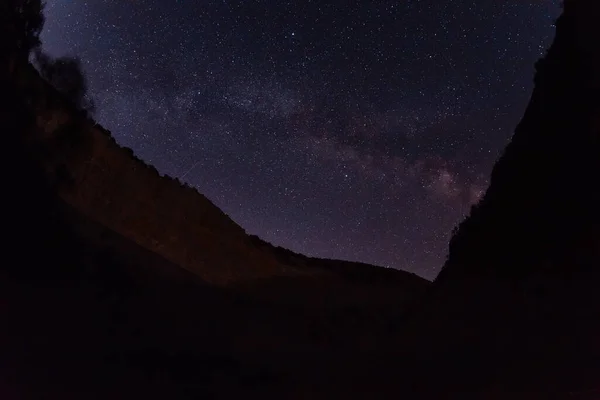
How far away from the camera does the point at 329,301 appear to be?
8227 millimetres

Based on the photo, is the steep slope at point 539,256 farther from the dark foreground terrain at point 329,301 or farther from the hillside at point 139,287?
the hillside at point 139,287

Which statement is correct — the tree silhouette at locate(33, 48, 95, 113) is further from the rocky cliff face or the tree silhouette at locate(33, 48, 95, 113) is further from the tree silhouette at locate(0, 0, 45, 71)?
the rocky cliff face

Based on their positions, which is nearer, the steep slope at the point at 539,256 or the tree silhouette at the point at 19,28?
the steep slope at the point at 539,256

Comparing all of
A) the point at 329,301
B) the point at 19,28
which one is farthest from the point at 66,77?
the point at 329,301

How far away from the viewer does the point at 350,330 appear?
7863 millimetres

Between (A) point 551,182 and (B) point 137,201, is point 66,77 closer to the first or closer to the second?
(B) point 137,201

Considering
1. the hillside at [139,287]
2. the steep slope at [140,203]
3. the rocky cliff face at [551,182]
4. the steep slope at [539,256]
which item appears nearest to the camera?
the hillside at [139,287]

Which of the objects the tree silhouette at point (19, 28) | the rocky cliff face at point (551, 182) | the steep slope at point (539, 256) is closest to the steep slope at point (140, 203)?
the tree silhouette at point (19, 28)

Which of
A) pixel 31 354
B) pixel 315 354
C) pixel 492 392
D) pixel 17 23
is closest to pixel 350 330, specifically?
pixel 315 354

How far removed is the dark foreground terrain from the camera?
7027mm

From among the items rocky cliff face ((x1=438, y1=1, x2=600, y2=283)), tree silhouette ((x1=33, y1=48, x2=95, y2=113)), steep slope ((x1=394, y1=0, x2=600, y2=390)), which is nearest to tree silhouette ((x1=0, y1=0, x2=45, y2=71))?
tree silhouette ((x1=33, y1=48, x2=95, y2=113))

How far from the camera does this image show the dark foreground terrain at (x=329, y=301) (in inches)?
277

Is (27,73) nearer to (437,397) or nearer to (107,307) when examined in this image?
(107,307)

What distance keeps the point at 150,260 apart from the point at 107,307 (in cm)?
91
